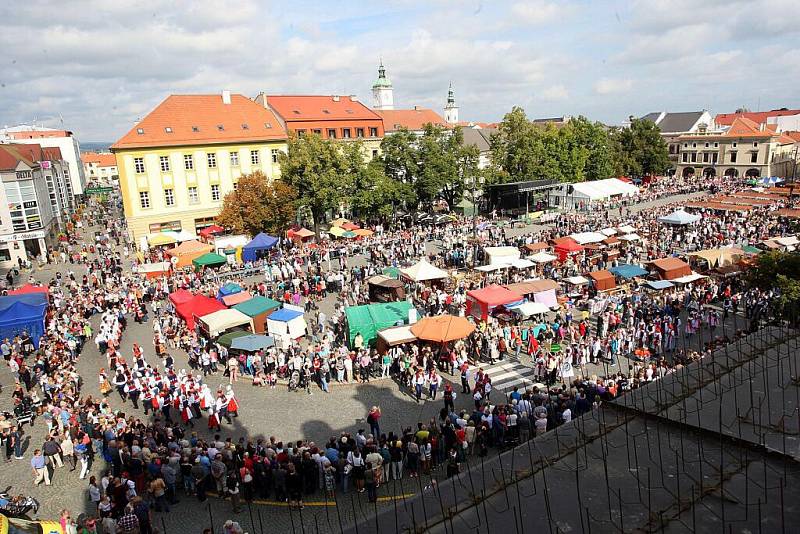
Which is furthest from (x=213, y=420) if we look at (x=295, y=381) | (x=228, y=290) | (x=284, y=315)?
(x=228, y=290)

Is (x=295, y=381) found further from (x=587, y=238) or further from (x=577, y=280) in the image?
(x=587, y=238)

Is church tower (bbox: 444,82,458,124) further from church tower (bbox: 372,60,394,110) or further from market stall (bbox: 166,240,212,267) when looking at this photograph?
market stall (bbox: 166,240,212,267)

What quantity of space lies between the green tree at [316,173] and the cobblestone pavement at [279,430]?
70.2 feet

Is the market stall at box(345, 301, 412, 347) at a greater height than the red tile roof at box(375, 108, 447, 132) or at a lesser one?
lesser

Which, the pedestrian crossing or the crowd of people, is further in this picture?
the pedestrian crossing

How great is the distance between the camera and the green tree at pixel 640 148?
7131 centimetres

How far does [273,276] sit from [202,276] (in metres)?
4.33

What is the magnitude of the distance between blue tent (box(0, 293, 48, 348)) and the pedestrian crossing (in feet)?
57.5

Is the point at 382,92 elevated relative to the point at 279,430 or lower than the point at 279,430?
elevated

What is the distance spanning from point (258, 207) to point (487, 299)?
21.5 metres

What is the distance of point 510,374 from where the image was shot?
18125mm

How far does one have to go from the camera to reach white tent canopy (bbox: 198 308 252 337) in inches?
802

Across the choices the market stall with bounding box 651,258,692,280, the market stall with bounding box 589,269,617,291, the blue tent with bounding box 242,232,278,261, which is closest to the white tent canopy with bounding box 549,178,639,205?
the market stall with bounding box 651,258,692,280

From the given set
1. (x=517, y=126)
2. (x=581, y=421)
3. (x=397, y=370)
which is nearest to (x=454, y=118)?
(x=517, y=126)
